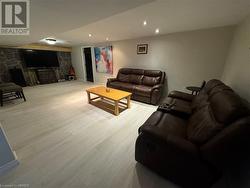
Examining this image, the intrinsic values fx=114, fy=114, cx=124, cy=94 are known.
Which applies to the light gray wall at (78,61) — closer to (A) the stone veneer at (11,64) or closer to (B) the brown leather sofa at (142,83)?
(A) the stone veneer at (11,64)

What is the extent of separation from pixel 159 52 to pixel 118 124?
9.37 feet

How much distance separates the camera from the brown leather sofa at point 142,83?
3424 millimetres

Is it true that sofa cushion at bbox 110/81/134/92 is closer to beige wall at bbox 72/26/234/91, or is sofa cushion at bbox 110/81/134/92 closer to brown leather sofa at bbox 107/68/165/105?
brown leather sofa at bbox 107/68/165/105

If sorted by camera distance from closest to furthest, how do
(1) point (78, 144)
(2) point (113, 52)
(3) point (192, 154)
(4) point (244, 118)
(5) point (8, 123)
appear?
(4) point (244, 118) < (3) point (192, 154) < (1) point (78, 144) < (5) point (8, 123) < (2) point (113, 52)

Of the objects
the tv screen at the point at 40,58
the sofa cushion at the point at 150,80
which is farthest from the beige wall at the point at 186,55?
the tv screen at the point at 40,58

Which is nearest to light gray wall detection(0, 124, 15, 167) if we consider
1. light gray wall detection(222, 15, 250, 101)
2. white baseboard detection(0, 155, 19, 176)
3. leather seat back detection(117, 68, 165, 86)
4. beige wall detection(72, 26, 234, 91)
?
white baseboard detection(0, 155, 19, 176)

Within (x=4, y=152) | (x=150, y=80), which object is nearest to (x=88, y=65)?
(x=150, y=80)

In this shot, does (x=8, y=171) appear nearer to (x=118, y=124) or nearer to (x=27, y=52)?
(x=118, y=124)

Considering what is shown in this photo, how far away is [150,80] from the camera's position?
393 centimetres

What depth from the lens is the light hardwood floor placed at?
4.36 feet

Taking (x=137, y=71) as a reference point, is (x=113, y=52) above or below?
above

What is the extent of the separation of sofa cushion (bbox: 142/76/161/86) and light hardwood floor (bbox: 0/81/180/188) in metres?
1.10

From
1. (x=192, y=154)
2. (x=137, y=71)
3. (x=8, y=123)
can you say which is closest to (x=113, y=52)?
(x=137, y=71)

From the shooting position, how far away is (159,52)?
3.90m
